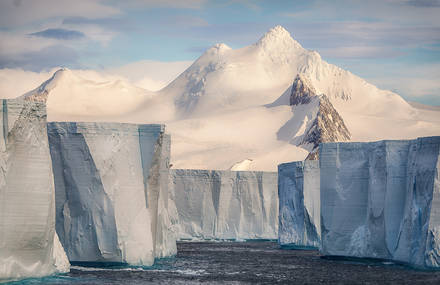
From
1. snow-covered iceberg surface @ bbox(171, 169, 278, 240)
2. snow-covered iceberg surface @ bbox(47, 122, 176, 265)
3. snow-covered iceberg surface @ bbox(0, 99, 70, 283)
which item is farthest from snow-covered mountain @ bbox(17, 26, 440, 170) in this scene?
snow-covered iceberg surface @ bbox(0, 99, 70, 283)

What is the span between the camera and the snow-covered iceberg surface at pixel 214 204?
50125 mm

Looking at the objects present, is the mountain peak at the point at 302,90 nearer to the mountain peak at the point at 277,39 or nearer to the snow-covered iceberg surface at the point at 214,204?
the mountain peak at the point at 277,39

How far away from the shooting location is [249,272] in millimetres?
28531

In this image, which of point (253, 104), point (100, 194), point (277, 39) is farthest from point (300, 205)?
point (277, 39)

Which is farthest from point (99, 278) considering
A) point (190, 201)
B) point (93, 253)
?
point (190, 201)

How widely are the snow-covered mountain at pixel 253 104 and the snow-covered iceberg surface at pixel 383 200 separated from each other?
6402 cm

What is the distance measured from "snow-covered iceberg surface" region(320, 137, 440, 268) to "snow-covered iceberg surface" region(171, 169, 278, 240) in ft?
56.1

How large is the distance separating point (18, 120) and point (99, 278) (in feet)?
18.7

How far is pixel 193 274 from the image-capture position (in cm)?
2689

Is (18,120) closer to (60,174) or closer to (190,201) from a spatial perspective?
(60,174)

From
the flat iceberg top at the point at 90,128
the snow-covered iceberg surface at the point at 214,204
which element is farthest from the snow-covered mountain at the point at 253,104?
the flat iceberg top at the point at 90,128

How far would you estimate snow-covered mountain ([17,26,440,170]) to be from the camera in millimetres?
102188

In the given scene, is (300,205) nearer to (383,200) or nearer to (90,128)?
(383,200)

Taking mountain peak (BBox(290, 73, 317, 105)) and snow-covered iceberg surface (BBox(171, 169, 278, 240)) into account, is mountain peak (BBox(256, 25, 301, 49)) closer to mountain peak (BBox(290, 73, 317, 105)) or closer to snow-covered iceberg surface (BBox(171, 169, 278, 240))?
mountain peak (BBox(290, 73, 317, 105))
